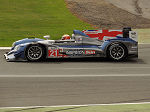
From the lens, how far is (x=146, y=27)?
28344 mm

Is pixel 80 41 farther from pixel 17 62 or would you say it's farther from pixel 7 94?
pixel 7 94

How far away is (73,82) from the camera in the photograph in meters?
9.51

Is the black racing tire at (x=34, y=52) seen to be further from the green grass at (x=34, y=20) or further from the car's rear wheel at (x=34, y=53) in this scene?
the green grass at (x=34, y=20)

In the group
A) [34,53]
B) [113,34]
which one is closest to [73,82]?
[34,53]

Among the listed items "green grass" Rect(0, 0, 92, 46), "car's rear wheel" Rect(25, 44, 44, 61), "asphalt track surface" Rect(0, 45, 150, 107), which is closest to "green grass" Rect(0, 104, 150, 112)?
"asphalt track surface" Rect(0, 45, 150, 107)

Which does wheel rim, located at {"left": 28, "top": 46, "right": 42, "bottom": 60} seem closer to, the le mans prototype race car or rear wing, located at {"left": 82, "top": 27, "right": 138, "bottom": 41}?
the le mans prototype race car

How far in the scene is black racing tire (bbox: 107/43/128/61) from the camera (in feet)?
43.2

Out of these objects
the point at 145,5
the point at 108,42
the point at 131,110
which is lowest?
the point at 131,110

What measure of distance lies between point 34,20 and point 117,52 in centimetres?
1572

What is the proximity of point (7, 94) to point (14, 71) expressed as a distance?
2974 mm

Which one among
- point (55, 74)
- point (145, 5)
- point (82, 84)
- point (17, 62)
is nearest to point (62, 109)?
point (82, 84)

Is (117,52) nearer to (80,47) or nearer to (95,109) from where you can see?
(80,47)

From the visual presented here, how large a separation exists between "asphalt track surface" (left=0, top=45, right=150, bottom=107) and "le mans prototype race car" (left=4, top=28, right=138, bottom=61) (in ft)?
0.89

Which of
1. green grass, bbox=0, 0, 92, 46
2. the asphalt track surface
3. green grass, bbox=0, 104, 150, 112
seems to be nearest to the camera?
green grass, bbox=0, 104, 150, 112
